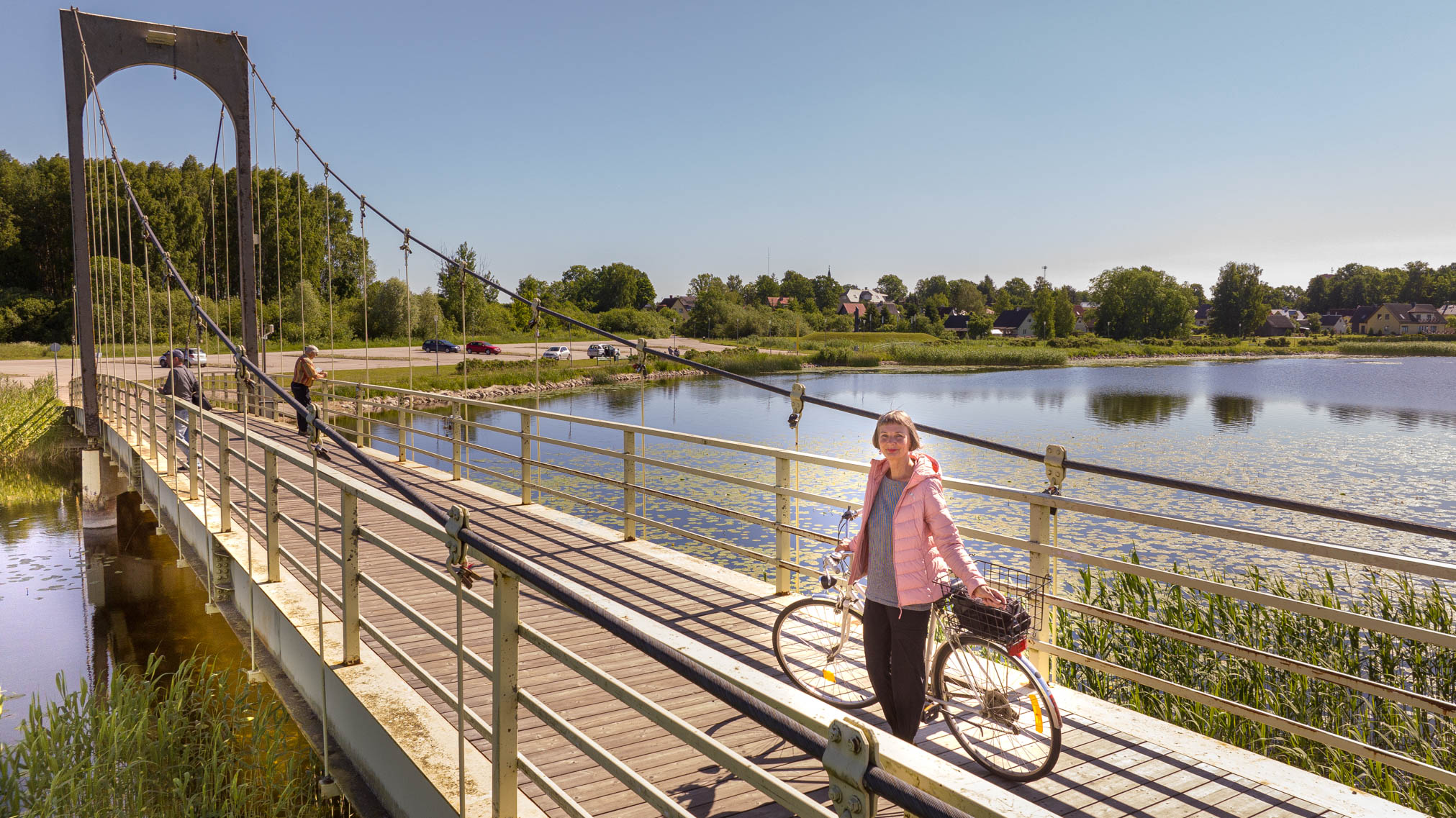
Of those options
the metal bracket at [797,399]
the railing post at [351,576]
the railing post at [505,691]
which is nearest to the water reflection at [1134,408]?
the metal bracket at [797,399]

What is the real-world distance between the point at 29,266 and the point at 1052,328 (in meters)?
90.8

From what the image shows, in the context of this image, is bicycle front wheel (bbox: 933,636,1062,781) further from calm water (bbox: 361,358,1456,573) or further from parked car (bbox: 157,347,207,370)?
parked car (bbox: 157,347,207,370)

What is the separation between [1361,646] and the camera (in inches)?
296

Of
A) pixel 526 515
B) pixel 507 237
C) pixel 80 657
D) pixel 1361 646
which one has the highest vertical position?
pixel 507 237

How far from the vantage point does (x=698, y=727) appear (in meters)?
3.93

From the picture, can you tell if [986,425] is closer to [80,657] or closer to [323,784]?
[80,657]

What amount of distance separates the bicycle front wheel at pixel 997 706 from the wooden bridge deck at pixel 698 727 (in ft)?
0.28

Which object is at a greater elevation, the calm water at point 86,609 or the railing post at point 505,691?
the railing post at point 505,691

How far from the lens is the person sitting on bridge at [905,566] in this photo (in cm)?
350

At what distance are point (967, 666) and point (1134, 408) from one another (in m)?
34.8

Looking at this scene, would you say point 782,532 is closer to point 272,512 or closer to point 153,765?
point 272,512

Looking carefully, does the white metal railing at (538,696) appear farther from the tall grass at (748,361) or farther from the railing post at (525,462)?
the tall grass at (748,361)

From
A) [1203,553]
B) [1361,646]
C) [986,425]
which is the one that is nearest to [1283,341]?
[986,425]

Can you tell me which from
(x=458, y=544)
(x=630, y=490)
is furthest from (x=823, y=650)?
(x=630, y=490)
